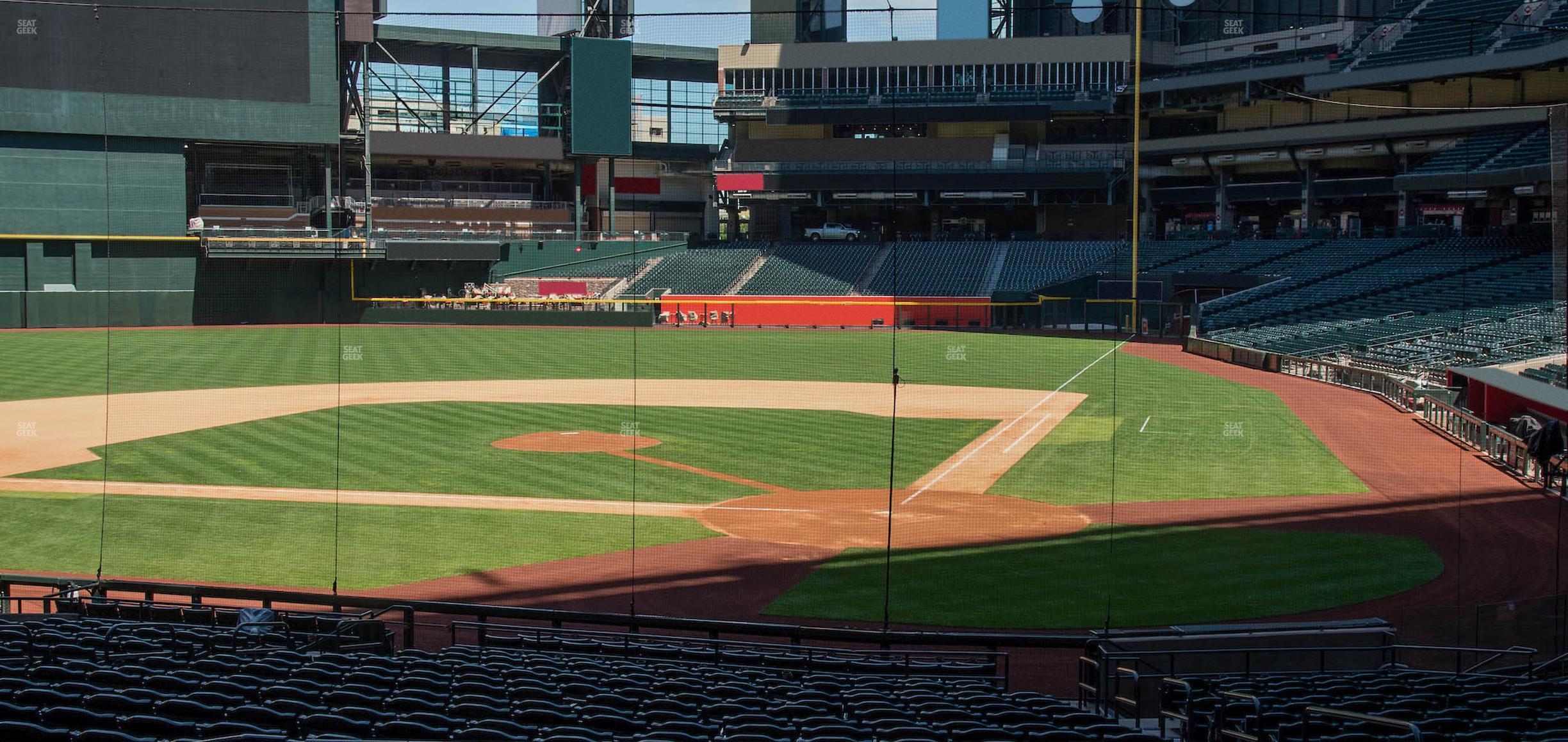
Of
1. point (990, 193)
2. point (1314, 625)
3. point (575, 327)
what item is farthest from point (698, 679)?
point (990, 193)

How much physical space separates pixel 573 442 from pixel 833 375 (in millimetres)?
12390

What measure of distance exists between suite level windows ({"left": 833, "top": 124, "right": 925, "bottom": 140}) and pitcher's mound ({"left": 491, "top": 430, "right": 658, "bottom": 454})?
4081cm

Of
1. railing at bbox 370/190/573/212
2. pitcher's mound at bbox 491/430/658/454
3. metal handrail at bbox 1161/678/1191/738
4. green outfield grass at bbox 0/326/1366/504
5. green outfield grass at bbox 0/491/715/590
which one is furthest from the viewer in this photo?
railing at bbox 370/190/573/212

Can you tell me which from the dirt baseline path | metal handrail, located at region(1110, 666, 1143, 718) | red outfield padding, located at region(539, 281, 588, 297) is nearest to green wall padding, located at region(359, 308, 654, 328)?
red outfield padding, located at region(539, 281, 588, 297)

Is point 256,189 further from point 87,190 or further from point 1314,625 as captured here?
point 1314,625

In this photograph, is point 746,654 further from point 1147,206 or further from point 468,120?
point 468,120

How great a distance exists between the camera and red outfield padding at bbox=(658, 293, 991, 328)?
49281 millimetres

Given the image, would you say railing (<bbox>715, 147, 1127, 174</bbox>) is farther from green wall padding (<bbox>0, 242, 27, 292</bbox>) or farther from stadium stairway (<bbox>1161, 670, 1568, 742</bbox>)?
stadium stairway (<bbox>1161, 670, 1568, 742</bbox>)

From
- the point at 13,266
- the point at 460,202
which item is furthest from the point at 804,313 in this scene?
the point at 13,266

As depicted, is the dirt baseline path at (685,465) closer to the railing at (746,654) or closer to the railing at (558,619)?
the railing at (746,654)

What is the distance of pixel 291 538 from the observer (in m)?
15.0

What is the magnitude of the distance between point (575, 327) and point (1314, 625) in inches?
1508

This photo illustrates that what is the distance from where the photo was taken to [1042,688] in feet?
33.2

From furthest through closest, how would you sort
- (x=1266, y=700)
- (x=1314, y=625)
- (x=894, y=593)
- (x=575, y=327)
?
(x=575, y=327), (x=894, y=593), (x=1314, y=625), (x=1266, y=700)
